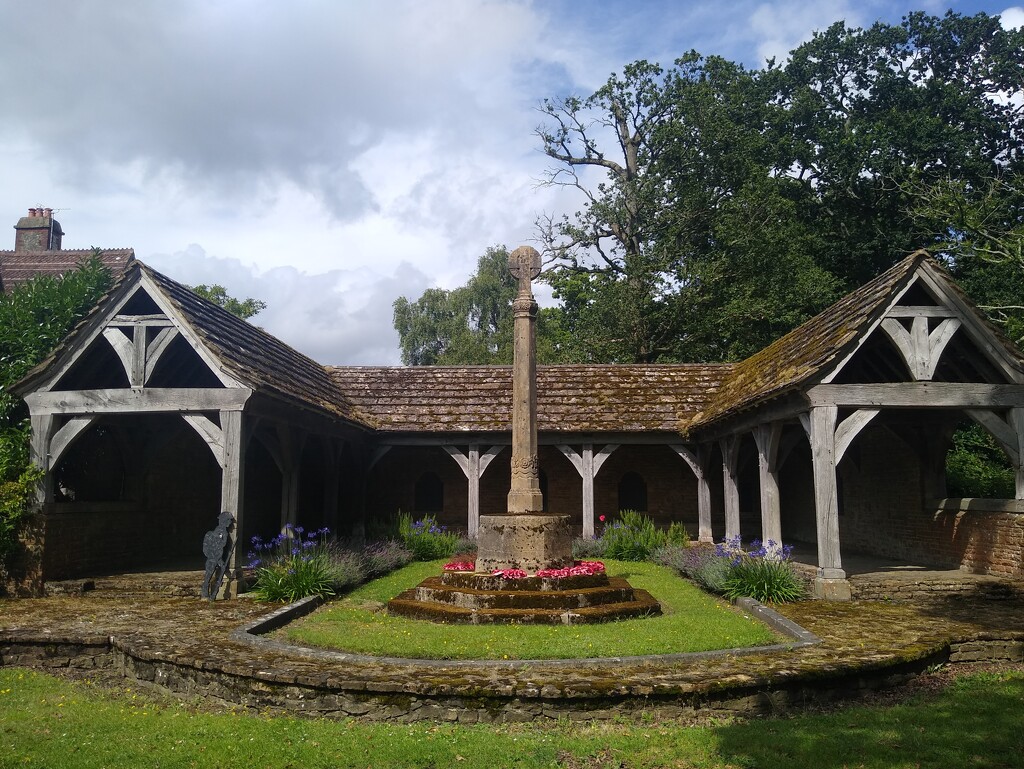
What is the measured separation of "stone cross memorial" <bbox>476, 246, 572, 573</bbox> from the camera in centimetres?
1059

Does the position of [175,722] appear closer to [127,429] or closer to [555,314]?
[127,429]

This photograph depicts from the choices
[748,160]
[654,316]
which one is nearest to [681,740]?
[654,316]

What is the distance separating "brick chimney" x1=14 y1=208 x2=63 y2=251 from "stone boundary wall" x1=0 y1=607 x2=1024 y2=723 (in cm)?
2300

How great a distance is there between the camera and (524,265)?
1205 cm

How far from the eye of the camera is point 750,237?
28.4 meters

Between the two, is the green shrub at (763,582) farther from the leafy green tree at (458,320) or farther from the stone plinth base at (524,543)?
the leafy green tree at (458,320)

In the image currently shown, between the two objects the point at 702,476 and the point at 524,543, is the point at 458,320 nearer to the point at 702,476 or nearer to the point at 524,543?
the point at 702,476

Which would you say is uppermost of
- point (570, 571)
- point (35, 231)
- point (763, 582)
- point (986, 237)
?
point (35, 231)

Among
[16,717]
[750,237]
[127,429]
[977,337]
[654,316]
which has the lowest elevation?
[16,717]

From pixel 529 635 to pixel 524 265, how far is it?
19.2 feet

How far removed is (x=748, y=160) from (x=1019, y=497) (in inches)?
875

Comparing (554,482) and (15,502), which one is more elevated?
(554,482)

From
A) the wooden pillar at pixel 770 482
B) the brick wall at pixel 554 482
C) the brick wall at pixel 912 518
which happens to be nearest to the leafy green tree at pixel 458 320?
the brick wall at pixel 554 482

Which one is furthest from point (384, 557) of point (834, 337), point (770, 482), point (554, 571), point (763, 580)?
point (834, 337)
